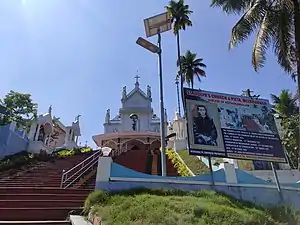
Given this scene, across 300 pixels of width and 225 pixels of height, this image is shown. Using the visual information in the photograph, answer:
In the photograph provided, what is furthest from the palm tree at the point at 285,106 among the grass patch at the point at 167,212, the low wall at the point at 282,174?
the grass patch at the point at 167,212

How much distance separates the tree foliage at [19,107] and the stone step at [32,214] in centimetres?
2234

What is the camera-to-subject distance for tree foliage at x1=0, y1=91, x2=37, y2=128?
2800cm

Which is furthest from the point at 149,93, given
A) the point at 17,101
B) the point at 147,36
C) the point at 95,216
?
the point at 95,216

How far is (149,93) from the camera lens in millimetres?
41250

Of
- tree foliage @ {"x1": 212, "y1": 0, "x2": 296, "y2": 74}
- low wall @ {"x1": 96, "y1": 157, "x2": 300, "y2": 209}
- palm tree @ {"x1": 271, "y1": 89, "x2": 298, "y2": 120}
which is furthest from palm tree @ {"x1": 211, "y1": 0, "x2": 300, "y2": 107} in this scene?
palm tree @ {"x1": 271, "y1": 89, "x2": 298, "y2": 120}

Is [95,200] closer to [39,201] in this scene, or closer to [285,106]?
[39,201]

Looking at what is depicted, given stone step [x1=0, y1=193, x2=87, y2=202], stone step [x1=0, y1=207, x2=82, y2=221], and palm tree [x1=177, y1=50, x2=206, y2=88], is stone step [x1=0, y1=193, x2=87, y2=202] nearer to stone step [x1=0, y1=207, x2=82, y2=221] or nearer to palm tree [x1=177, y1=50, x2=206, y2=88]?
stone step [x1=0, y1=207, x2=82, y2=221]

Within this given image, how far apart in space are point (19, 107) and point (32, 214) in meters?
24.2

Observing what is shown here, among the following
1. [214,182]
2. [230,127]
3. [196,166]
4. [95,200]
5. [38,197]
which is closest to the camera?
[95,200]

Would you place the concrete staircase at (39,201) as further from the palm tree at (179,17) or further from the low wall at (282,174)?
the palm tree at (179,17)

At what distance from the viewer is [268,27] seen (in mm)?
10320

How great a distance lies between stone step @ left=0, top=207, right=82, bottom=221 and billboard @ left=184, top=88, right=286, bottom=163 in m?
4.15

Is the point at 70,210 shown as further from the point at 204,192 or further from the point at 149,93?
the point at 149,93

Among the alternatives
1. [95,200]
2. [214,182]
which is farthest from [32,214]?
[214,182]
